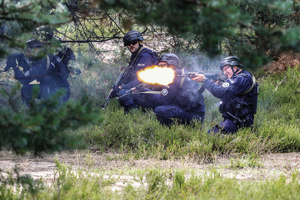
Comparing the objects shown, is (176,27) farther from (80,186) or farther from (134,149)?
(134,149)

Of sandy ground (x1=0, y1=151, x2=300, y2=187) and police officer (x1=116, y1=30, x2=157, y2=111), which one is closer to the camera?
sandy ground (x1=0, y1=151, x2=300, y2=187)

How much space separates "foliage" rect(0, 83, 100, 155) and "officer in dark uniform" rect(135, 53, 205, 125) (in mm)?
3918

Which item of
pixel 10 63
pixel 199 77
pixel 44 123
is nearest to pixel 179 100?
pixel 199 77

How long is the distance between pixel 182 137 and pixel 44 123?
387 centimetres

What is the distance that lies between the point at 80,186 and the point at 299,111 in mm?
5602

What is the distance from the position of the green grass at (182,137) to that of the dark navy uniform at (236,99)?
8.2 inches

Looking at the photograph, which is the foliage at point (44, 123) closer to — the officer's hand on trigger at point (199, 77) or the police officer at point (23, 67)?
the officer's hand on trigger at point (199, 77)

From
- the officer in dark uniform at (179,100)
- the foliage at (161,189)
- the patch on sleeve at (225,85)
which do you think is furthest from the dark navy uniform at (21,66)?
the foliage at (161,189)

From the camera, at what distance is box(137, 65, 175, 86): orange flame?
6621mm

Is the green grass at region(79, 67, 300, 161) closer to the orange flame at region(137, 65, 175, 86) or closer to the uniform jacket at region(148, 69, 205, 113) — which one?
the uniform jacket at region(148, 69, 205, 113)

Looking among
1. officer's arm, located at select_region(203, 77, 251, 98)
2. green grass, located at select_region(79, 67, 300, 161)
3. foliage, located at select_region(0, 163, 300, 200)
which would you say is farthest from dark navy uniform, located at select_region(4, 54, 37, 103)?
foliage, located at select_region(0, 163, 300, 200)

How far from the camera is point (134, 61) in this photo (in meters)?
7.63

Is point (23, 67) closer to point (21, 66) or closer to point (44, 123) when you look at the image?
point (21, 66)

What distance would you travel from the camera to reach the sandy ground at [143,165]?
14.6ft
